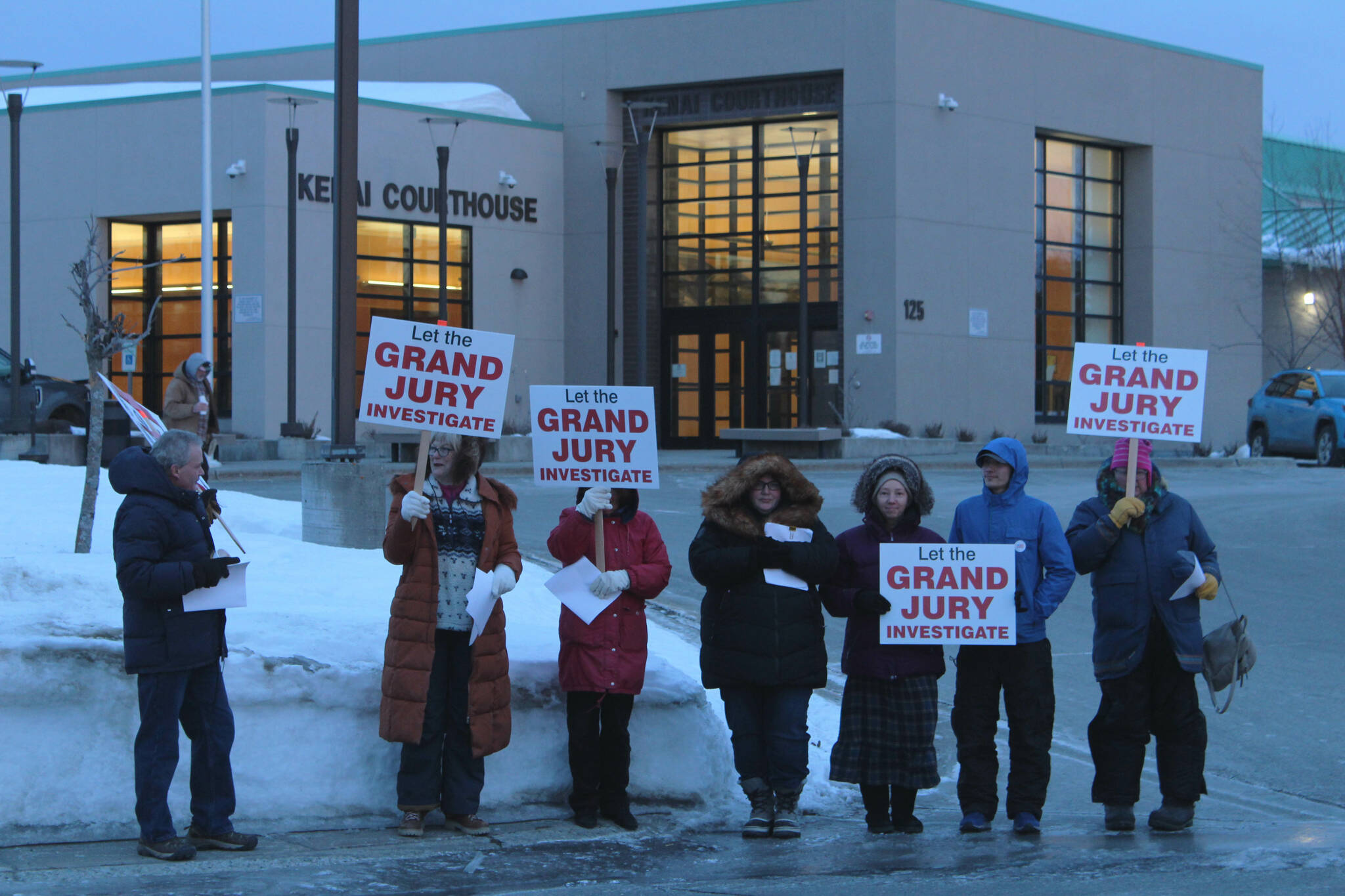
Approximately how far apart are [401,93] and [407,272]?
4363 mm

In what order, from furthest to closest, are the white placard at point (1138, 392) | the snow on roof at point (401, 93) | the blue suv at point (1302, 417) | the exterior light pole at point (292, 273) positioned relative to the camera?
1. the snow on roof at point (401, 93)
2. the exterior light pole at point (292, 273)
3. the blue suv at point (1302, 417)
4. the white placard at point (1138, 392)

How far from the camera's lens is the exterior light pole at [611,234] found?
32406 mm

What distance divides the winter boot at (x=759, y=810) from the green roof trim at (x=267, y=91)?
26909 mm

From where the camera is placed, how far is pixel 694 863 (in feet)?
21.8

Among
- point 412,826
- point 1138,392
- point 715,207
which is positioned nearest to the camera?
point 412,826

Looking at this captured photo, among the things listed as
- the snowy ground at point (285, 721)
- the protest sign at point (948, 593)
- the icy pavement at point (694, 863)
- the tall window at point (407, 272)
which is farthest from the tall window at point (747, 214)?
the icy pavement at point (694, 863)

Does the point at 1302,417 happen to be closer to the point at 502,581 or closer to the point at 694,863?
the point at 694,863

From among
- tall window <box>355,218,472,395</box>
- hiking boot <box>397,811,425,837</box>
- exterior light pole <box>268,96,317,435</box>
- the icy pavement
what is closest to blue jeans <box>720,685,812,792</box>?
the icy pavement

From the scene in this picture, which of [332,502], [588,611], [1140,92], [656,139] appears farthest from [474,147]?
[588,611]

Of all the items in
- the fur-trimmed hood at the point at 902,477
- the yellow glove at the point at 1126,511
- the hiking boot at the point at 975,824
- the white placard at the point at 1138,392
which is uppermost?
the white placard at the point at 1138,392

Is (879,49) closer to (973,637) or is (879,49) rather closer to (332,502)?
(332,502)

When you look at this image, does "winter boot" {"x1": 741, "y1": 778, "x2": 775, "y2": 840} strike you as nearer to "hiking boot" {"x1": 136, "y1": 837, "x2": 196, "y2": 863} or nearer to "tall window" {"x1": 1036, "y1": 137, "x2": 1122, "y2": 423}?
"hiking boot" {"x1": 136, "y1": 837, "x2": 196, "y2": 863}

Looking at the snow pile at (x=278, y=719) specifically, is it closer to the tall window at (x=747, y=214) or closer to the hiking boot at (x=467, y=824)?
the hiking boot at (x=467, y=824)

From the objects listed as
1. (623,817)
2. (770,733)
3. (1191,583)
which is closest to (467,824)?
(623,817)
